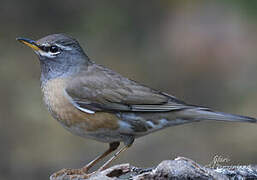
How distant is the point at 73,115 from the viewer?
829 centimetres

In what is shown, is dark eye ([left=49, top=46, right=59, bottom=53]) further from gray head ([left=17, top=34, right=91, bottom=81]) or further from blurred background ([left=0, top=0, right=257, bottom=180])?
blurred background ([left=0, top=0, right=257, bottom=180])

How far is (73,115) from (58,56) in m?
1.17

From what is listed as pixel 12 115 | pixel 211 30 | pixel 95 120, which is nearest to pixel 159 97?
pixel 95 120

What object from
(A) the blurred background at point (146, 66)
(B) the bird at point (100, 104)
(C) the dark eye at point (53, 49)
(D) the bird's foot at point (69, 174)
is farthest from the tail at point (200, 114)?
(A) the blurred background at point (146, 66)

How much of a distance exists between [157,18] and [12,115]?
20.2ft

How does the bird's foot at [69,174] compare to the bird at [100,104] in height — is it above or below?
below

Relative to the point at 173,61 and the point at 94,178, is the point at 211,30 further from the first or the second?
the point at 94,178

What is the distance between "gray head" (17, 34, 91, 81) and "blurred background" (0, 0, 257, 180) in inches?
164

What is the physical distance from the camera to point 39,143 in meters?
13.9

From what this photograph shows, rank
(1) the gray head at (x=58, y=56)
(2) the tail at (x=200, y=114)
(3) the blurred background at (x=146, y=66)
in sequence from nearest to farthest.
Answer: (2) the tail at (x=200, y=114)
(1) the gray head at (x=58, y=56)
(3) the blurred background at (x=146, y=66)

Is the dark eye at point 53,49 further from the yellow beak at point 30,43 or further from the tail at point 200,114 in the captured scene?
the tail at point 200,114

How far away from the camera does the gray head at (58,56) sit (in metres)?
8.79

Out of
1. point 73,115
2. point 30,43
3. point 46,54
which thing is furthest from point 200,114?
point 30,43

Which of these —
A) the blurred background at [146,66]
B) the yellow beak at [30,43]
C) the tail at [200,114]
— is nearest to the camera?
the tail at [200,114]
